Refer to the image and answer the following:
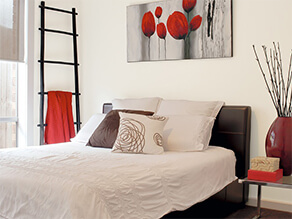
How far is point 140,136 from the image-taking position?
299cm

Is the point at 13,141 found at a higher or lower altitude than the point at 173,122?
lower

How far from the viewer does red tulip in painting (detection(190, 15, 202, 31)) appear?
3779 mm

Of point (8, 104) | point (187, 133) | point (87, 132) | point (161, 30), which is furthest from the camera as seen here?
point (8, 104)

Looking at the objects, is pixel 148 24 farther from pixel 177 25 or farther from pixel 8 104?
pixel 8 104

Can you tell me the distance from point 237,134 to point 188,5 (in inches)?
55.9

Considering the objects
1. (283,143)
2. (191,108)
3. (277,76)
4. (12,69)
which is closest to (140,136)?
(191,108)

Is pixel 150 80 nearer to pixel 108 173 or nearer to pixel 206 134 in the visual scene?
pixel 206 134

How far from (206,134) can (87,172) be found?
138cm

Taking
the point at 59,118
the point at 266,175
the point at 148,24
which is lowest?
the point at 266,175

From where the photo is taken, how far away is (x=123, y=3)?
14.4 feet

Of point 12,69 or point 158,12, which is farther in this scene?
point 12,69

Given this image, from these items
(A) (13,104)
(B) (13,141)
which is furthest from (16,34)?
(B) (13,141)

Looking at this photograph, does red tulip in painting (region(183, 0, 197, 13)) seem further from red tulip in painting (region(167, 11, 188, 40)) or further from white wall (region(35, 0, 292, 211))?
white wall (region(35, 0, 292, 211))

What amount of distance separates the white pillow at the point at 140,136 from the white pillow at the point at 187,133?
169 millimetres
